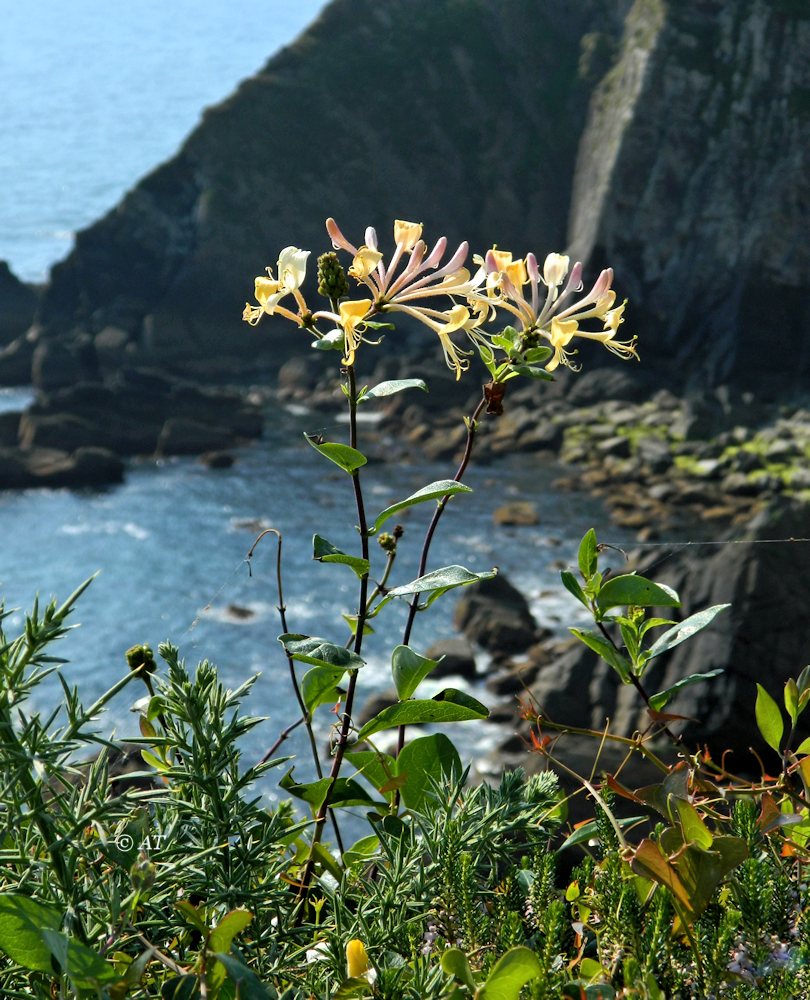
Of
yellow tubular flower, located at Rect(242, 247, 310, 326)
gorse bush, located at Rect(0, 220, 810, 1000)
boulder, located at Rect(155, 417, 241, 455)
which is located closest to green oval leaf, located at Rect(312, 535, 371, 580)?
gorse bush, located at Rect(0, 220, 810, 1000)

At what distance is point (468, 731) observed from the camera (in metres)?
15.6

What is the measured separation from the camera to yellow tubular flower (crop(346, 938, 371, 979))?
720mm

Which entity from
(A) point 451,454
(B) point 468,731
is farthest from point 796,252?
(B) point 468,731

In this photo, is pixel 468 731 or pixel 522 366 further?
pixel 468 731

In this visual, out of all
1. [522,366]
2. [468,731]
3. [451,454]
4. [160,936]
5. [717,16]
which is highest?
[717,16]

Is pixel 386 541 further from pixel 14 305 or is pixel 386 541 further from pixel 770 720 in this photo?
pixel 14 305

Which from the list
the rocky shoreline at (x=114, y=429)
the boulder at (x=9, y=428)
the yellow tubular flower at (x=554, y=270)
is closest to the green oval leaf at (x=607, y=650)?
the yellow tubular flower at (x=554, y=270)

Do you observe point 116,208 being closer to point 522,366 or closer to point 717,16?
point 717,16

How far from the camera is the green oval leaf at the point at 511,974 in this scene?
0.63 meters

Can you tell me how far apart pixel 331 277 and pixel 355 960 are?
588 millimetres

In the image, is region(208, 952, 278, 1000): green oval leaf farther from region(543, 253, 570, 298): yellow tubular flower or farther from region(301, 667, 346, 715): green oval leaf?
region(543, 253, 570, 298): yellow tubular flower

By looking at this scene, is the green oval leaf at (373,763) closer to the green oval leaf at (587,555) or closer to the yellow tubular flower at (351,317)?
the green oval leaf at (587,555)

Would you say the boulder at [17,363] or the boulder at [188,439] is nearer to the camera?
the boulder at [188,439]

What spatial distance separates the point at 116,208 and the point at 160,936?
51.3m
